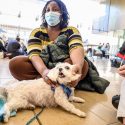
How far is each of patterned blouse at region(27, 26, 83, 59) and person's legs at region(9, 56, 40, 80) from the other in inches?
3.1

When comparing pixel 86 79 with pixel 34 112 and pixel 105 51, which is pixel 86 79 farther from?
pixel 105 51

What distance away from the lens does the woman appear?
4.69ft

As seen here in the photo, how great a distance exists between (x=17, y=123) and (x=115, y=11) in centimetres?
790

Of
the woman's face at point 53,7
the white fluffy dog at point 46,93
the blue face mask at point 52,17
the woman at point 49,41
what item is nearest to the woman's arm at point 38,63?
the woman at point 49,41

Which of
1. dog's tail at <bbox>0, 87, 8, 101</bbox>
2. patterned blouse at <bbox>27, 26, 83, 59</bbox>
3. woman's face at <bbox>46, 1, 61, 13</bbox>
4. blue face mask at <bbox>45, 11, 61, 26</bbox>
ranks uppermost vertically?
woman's face at <bbox>46, 1, 61, 13</bbox>

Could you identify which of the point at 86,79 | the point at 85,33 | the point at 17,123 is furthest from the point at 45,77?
the point at 85,33

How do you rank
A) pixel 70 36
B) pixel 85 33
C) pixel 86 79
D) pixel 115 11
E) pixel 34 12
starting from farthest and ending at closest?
pixel 85 33, pixel 34 12, pixel 115 11, pixel 86 79, pixel 70 36

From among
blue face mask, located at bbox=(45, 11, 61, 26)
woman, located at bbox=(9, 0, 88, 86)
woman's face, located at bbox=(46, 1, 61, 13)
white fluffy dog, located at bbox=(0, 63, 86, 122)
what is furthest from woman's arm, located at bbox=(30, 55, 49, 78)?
woman's face, located at bbox=(46, 1, 61, 13)

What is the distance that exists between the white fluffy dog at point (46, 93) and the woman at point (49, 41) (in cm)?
32

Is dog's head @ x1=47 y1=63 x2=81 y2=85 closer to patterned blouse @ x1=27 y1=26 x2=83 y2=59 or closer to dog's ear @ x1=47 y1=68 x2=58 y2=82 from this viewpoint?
dog's ear @ x1=47 y1=68 x2=58 y2=82

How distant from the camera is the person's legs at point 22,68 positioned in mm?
1478

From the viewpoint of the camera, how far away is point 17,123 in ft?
2.84

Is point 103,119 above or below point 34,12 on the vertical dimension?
below

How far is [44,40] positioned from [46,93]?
643 mm
